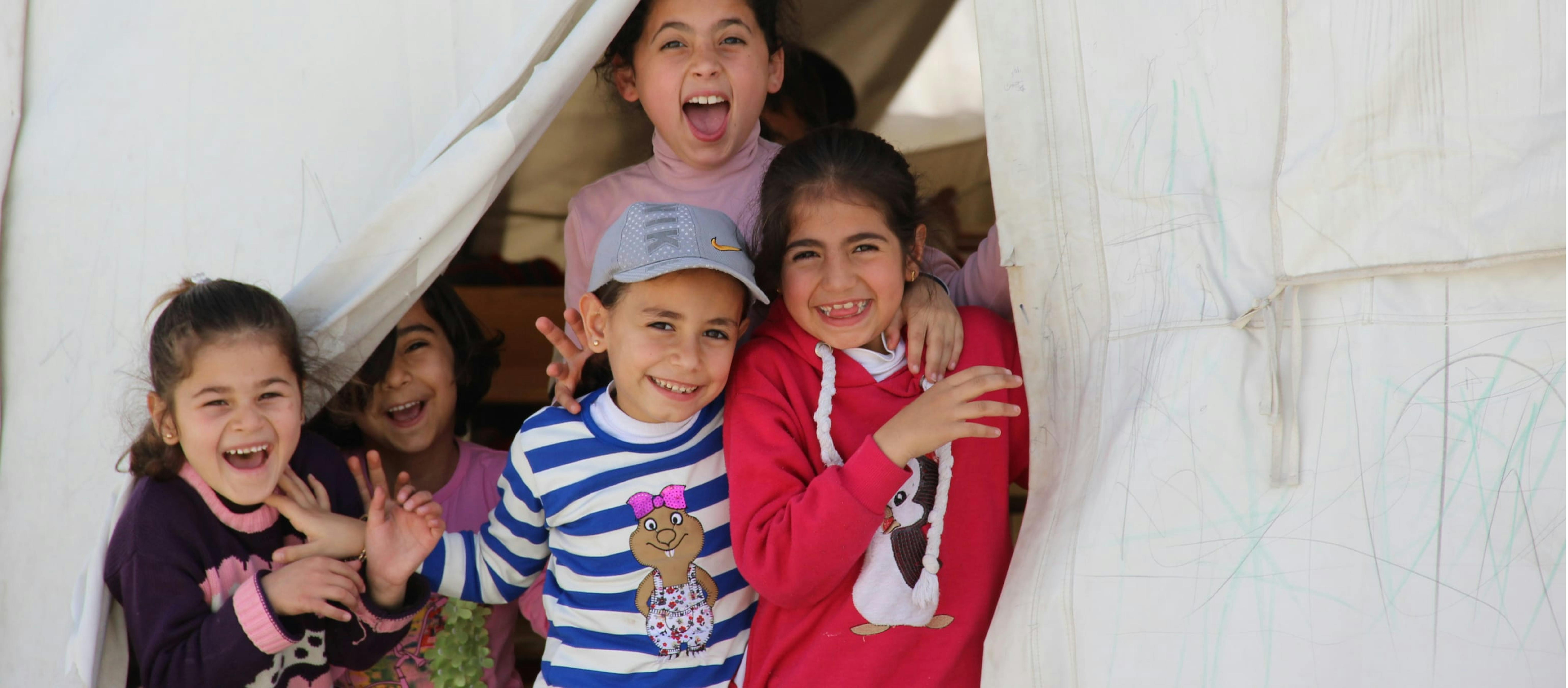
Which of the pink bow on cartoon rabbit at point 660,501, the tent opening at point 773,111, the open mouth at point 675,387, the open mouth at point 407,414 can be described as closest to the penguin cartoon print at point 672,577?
the pink bow on cartoon rabbit at point 660,501

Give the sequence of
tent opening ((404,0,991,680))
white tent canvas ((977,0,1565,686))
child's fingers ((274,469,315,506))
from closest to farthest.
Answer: white tent canvas ((977,0,1565,686)) < child's fingers ((274,469,315,506)) < tent opening ((404,0,991,680))

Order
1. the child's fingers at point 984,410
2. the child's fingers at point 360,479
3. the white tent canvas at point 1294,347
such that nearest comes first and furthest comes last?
the white tent canvas at point 1294,347
the child's fingers at point 984,410
the child's fingers at point 360,479

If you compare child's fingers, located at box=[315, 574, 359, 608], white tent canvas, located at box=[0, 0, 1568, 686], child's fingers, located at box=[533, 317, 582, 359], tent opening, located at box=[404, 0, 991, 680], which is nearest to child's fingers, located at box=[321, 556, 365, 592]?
child's fingers, located at box=[315, 574, 359, 608]

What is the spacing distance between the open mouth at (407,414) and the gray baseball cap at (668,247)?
58 cm

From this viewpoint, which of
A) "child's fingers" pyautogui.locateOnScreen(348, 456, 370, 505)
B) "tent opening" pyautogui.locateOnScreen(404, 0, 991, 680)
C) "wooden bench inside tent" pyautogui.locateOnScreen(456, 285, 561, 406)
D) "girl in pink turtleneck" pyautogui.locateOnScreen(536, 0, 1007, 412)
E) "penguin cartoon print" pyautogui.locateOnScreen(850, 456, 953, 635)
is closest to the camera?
"penguin cartoon print" pyautogui.locateOnScreen(850, 456, 953, 635)

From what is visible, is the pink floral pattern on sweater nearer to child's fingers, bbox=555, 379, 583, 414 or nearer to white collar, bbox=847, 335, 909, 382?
child's fingers, bbox=555, 379, 583, 414

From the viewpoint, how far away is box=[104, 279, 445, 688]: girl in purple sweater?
157cm

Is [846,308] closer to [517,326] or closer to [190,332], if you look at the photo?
[190,332]

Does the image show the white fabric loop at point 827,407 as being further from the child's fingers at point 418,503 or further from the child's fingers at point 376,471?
the child's fingers at point 376,471

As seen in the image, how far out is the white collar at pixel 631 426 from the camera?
5.22 ft

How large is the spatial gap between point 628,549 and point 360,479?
0.55 metres

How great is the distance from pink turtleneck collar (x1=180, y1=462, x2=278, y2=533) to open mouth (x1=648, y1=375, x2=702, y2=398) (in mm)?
645

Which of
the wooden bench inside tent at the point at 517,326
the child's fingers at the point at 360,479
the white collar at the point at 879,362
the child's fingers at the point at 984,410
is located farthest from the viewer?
the wooden bench inside tent at the point at 517,326

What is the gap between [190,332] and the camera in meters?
1.63
